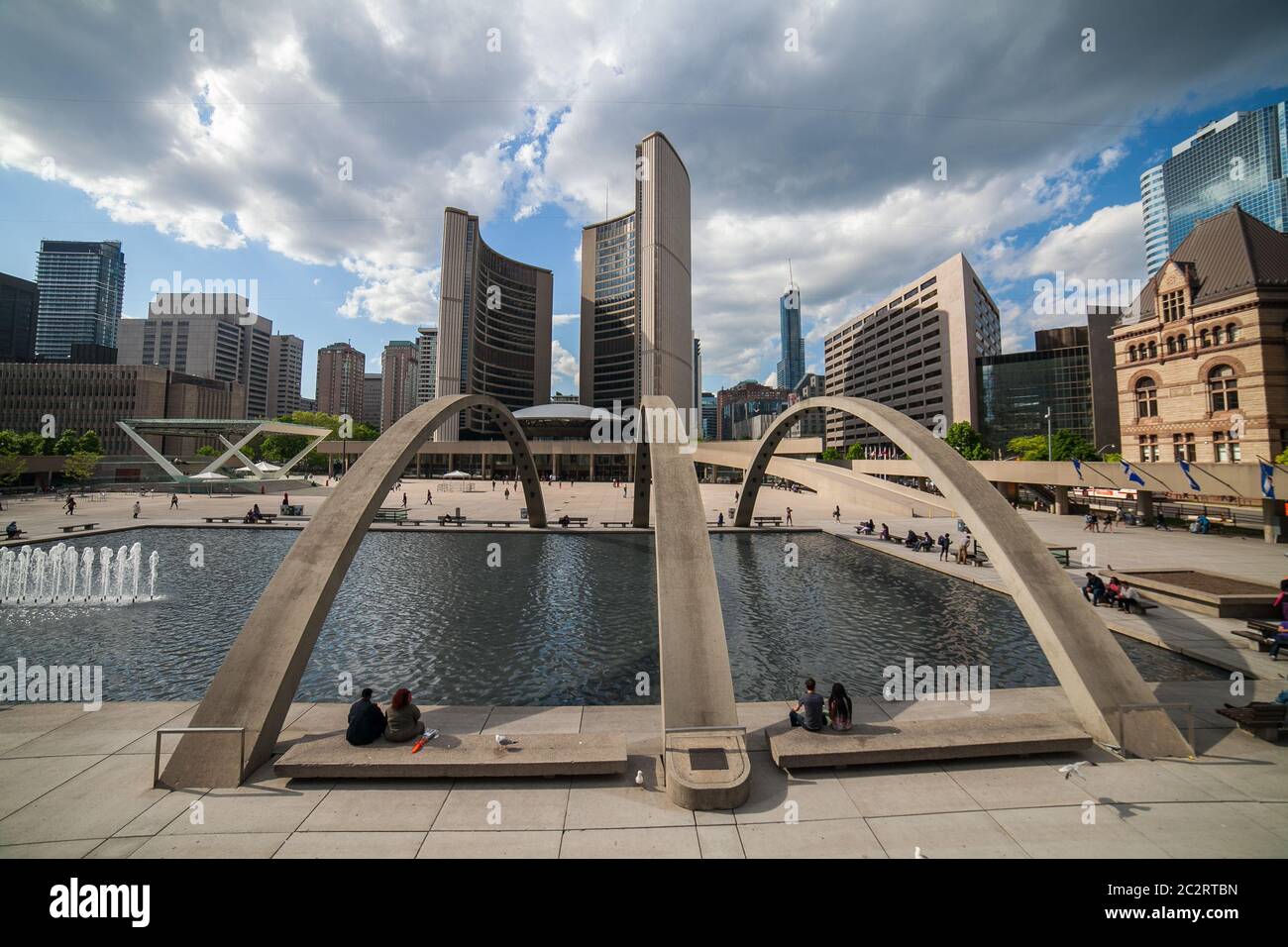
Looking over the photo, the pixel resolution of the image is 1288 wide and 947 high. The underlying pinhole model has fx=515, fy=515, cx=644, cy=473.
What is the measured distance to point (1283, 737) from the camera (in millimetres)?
7789

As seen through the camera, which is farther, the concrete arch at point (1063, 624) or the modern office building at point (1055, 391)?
the modern office building at point (1055, 391)

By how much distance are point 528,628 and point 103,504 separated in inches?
1955

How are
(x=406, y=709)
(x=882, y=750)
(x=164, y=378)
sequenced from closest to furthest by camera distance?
(x=882, y=750) < (x=406, y=709) < (x=164, y=378)

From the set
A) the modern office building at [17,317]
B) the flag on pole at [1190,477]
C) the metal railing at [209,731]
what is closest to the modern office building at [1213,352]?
the flag on pole at [1190,477]

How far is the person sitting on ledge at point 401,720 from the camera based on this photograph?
24.8ft

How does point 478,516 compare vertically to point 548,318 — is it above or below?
below

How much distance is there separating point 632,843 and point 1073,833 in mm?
4865

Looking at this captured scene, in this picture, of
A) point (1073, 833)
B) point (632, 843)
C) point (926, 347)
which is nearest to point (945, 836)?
point (1073, 833)

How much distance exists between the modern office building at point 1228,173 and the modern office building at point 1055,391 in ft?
317

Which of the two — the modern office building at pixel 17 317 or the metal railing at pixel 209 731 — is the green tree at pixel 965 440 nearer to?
the metal railing at pixel 209 731

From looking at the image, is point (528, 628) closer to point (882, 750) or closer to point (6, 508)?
point (882, 750)

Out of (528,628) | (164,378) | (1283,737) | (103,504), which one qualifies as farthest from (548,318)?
(1283,737)

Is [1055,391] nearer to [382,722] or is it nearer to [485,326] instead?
[382,722]

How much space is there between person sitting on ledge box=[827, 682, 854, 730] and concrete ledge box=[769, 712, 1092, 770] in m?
0.23
